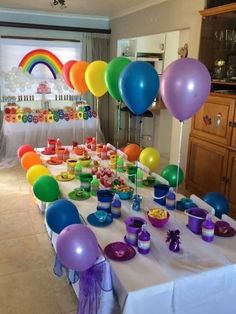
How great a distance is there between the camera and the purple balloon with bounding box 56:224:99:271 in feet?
4.57

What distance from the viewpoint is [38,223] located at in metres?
2.94

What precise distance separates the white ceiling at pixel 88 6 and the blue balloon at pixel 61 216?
10.6ft

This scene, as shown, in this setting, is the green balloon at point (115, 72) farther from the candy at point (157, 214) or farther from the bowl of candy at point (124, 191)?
the candy at point (157, 214)

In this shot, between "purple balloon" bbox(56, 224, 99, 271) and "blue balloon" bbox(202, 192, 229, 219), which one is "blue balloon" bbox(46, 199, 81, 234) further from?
"blue balloon" bbox(202, 192, 229, 219)

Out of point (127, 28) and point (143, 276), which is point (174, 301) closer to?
point (143, 276)

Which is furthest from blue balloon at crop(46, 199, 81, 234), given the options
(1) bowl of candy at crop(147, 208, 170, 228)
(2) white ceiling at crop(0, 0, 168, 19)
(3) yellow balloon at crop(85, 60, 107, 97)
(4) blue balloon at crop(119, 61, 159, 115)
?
(2) white ceiling at crop(0, 0, 168, 19)

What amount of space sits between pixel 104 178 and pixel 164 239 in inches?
34.2

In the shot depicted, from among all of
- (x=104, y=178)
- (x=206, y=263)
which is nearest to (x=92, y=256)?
(x=206, y=263)

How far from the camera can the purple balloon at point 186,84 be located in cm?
157

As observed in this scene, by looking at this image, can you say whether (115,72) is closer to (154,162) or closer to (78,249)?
(154,162)

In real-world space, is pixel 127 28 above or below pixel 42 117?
above

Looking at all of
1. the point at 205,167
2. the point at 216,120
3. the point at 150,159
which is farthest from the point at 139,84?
the point at 205,167

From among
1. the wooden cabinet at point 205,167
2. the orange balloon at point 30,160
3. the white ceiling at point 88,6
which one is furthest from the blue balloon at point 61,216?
the white ceiling at point 88,6

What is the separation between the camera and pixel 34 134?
→ 4.79 metres
